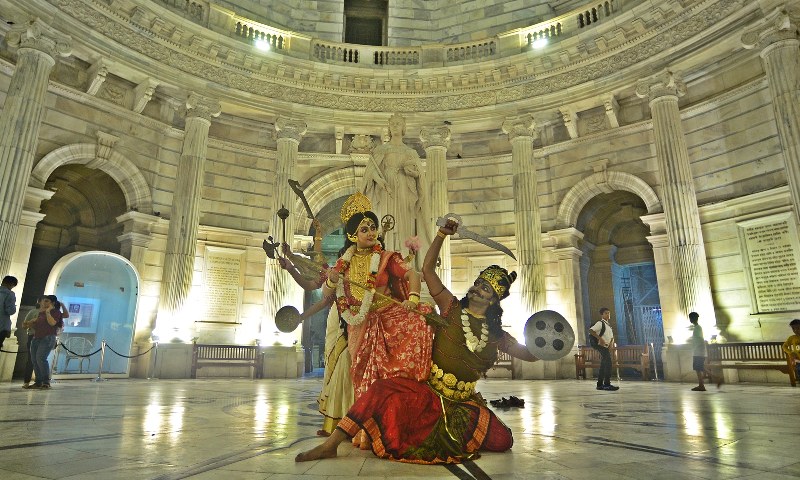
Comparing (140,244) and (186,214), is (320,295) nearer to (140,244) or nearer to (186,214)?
(186,214)

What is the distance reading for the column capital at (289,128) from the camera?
15.3m

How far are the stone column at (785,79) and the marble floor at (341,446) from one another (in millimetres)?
7198

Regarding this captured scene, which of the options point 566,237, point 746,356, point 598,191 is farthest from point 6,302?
point 598,191

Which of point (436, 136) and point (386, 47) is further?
point (386, 47)

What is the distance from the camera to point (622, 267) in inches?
695

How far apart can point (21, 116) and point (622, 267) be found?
18764mm

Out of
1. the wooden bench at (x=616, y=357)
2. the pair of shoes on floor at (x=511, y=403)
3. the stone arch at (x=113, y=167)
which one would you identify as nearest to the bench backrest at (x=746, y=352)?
the wooden bench at (x=616, y=357)

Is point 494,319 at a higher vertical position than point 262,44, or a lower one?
lower

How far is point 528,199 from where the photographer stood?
14969 mm

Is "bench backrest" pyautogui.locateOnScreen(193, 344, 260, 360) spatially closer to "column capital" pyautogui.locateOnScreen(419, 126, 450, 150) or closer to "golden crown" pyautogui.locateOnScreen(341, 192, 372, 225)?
"column capital" pyautogui.locateOnScreen(419, 126, 450, 150)

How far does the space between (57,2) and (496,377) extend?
1560cm

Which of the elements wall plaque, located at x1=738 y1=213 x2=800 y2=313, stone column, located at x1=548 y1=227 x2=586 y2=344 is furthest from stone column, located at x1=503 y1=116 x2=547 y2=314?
wall plaque, located at x1=738 y1=213 x2=800 y2=313

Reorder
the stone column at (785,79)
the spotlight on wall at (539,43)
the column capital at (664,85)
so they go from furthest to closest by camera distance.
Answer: the spotlight on wall at (539,43), the column capital at (664,85), the stone column at (785,79)

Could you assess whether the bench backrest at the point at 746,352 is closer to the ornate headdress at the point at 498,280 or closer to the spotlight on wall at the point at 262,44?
the ornate headdress at the point at 498,280
